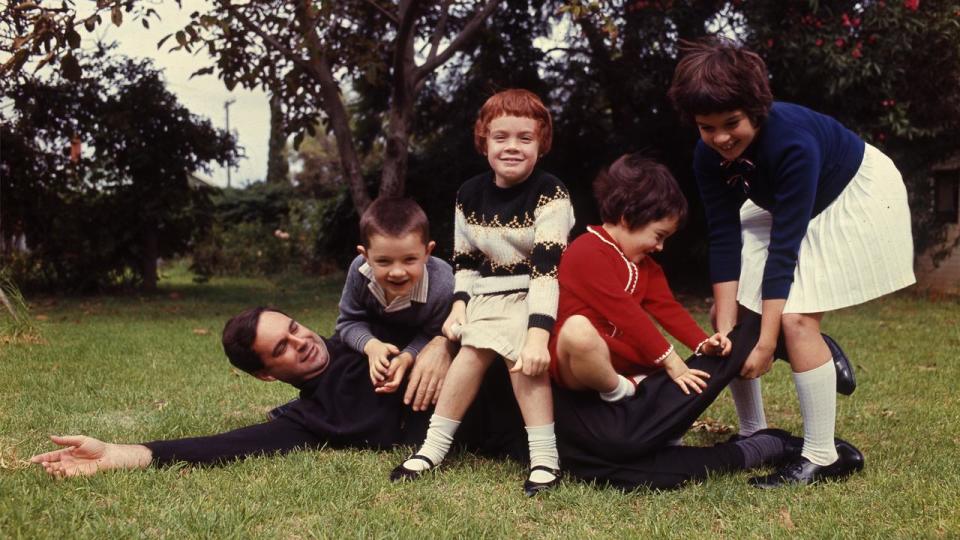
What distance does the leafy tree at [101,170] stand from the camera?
11984mm

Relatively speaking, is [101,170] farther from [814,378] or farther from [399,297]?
[814,378]

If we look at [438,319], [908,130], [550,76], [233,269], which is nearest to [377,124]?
[550,76]

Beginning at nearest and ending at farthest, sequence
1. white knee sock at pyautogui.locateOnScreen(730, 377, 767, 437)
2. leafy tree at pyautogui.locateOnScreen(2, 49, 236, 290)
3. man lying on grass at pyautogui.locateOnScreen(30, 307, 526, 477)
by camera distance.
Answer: man lying on grass at pyautogui.locateOnScreen(30, 307, 526, 477) → white knee sock at pyautogui.locateOnScreen(730, 377, 767, 437) → leafy tree at pyautogui.locateOnScreen(2, 49, 236, 290)

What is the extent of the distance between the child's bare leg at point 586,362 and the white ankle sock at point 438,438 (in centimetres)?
46

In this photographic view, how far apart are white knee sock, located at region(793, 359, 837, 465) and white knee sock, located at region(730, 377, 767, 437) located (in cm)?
43

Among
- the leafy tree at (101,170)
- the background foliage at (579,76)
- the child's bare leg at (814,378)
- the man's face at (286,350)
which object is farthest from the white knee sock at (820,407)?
the leafy tree at (101,170)

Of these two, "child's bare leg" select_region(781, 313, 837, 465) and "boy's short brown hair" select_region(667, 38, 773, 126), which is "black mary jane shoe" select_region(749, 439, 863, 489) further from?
"boy's short brown hair" select_region(667, 38, 773, 126)

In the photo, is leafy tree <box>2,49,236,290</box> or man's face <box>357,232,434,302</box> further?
leafy tree <box>2,49,236,290</box>

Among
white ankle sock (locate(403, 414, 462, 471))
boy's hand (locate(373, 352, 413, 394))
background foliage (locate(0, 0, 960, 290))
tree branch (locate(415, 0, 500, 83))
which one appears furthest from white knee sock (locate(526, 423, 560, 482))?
tree branch (locate(415, 0, 500, 83))

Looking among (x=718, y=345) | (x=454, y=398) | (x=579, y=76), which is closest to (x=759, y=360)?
(x=718, y=345)

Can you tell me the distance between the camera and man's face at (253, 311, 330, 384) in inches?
133

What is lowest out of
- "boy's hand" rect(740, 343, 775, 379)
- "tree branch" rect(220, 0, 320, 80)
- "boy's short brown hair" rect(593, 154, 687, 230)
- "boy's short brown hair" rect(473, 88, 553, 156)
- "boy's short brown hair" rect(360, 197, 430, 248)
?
"boy's hand" rect(740, 343, 775, 379)

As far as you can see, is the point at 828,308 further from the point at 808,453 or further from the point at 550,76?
the point at 550,76

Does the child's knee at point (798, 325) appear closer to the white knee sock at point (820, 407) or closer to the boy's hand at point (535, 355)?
the white knee sock at point (820, 407)
